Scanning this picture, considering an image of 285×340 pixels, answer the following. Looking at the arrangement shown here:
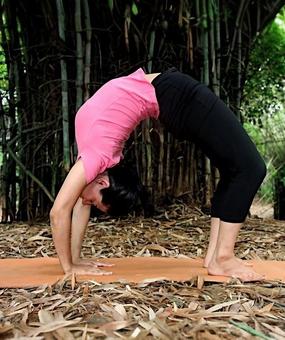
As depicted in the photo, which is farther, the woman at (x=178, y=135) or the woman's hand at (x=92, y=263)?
the woman's hand at (x=92, y=263)

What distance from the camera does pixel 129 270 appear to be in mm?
1997

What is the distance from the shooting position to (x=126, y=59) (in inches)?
138

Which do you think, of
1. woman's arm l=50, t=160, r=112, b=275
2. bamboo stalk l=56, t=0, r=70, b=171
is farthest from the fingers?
bamboo stalk l=56, t=0, r=70, b=171

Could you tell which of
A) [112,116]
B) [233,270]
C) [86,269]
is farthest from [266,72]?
[86,269]

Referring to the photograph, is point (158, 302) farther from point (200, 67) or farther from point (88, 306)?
point (200, 67)

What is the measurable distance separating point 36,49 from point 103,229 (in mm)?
1234

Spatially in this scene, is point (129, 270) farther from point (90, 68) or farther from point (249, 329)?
point (90, 68)

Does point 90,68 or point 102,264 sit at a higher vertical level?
point 90,68

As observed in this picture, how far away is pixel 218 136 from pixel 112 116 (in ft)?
1.16

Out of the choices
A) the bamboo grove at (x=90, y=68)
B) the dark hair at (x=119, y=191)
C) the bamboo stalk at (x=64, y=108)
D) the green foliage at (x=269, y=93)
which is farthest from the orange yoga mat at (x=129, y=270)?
the green foliage at (x=269, y=93)

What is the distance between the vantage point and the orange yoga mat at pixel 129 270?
5.88 ft

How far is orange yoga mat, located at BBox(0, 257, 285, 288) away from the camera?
1792 mm

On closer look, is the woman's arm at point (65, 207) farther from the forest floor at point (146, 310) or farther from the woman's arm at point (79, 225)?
the woman's arm at point (79, 225)

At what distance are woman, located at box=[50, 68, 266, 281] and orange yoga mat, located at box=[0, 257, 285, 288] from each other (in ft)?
0.22
